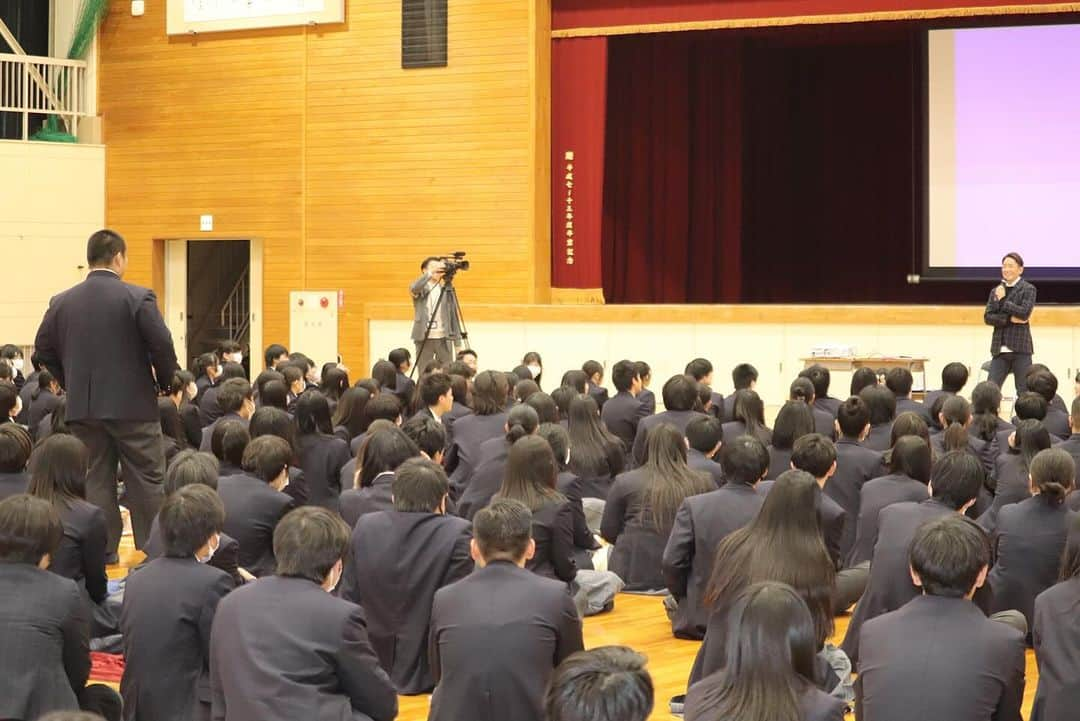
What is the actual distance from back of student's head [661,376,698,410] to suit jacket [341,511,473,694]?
3156 mm

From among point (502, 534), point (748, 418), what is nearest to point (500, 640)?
point (502, 534)

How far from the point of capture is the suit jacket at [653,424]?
8.43 m

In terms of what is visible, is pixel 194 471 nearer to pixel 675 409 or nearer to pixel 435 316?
pixel 675 409

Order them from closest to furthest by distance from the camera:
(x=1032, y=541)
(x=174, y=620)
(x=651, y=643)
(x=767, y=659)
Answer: (x=767, y=659), (x=174, y=620), (x=1032, y=541), (x=651, y=643)

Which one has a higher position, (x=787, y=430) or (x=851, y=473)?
(x=787, y=430)

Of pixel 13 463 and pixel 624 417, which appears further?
pixel 624 417

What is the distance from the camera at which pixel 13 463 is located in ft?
20.3

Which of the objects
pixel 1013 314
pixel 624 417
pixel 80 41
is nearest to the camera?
pixel 624 417

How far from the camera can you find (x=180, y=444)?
9453 mm

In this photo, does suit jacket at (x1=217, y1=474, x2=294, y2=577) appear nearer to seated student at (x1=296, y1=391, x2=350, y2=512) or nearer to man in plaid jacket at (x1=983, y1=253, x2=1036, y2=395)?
seated student at (x1=296, y1=391, x2=350, y2=512)

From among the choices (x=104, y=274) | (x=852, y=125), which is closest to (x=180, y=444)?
(x=104, y=274)

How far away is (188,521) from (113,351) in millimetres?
2953

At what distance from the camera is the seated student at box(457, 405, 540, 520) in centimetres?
709

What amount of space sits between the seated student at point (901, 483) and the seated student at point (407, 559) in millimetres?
1944
